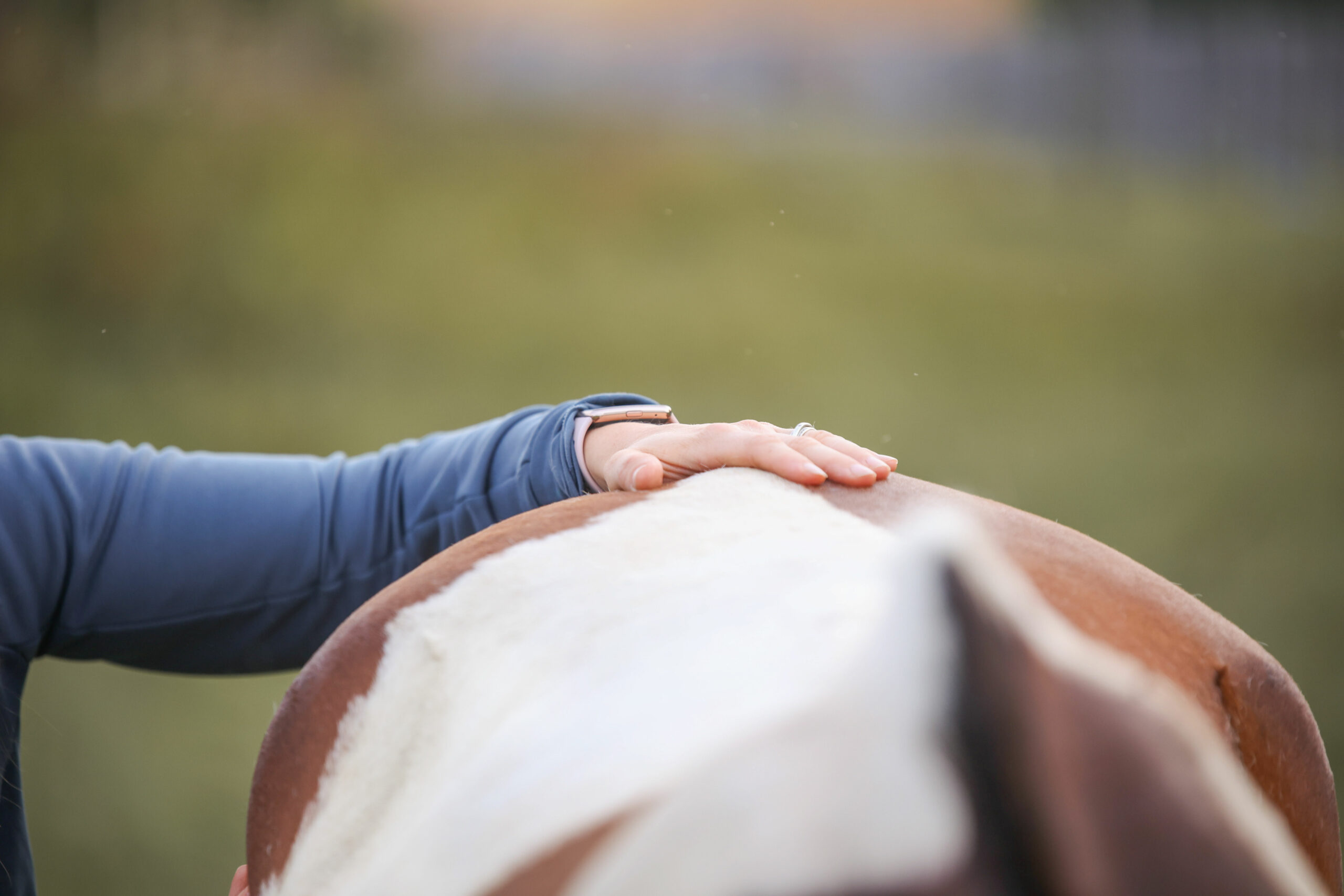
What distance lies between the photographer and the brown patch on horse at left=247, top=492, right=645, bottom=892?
304 millimetres

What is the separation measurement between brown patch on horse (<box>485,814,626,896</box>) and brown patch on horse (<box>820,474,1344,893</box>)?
16 centimetres

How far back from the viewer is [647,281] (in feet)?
8.60

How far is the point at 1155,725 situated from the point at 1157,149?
2.98 m

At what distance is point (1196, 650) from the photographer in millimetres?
293

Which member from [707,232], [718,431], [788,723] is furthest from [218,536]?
[707,232]

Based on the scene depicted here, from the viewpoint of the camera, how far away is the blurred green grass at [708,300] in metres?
2.29

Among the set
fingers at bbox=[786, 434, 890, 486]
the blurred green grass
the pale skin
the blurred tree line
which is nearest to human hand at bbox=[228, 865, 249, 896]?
the pale skin

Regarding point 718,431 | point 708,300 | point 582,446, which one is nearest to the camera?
point 718,431

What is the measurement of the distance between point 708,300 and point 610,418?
2106 millimetres

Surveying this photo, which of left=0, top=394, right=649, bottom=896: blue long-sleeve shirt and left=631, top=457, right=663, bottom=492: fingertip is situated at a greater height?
left=631, top=457, right=663, bottom=492: fingertip

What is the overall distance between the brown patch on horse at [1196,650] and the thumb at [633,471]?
9cm

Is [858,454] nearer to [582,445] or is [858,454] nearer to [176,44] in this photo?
[582,445]

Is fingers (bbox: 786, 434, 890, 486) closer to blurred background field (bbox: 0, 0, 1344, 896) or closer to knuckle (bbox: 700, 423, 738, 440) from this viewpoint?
knuckle (bbox: 700, 423, 738, 440)

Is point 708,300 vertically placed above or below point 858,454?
below
